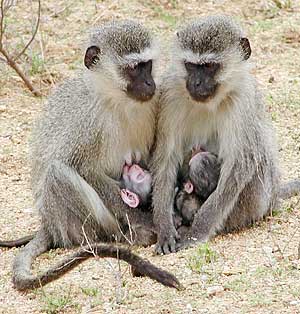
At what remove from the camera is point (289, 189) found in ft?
24.1

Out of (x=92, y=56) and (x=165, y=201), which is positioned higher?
(x=92, y=56)

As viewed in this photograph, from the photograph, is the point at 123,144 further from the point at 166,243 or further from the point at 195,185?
the point at 166,243

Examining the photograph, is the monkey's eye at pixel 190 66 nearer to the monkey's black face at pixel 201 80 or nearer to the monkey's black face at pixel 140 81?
the monkey's black face at pixel 201 80

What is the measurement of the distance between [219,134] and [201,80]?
16.0 inches

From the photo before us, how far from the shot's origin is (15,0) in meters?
10.7

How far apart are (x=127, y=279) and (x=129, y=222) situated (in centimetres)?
96

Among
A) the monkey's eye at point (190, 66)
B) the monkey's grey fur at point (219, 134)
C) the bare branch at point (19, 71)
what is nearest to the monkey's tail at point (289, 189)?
the monkey's grey fur at point (219, 134)

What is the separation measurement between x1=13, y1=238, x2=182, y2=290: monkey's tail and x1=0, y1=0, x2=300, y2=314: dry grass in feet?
0.25

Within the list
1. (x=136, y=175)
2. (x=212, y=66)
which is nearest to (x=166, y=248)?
(x=136, y=175)

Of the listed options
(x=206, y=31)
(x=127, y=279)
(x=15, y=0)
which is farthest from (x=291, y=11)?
(x=127, y=279)

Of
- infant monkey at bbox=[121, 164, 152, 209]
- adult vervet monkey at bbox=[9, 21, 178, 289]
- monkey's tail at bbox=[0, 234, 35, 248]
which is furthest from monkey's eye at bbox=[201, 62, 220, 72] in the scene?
monkey's tail at bbox=[0, 234, 35, 248]

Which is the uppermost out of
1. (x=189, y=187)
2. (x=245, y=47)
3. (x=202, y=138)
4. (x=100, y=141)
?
(x=245, y=47)

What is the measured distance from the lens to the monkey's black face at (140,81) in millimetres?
6535

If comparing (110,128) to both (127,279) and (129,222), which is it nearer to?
(129,222)
